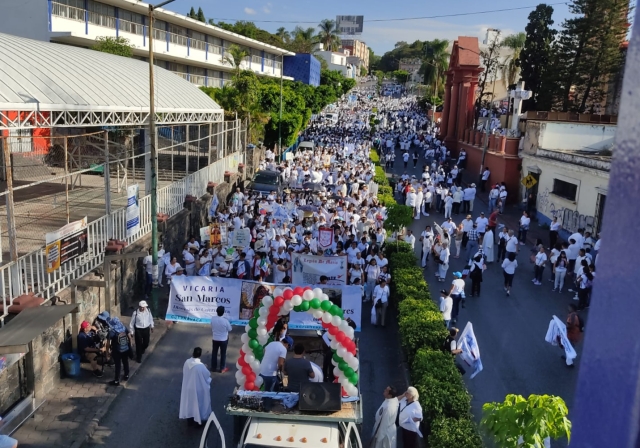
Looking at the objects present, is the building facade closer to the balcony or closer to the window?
the balcony

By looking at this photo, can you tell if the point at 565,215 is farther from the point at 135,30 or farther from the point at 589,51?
the point at 135,30

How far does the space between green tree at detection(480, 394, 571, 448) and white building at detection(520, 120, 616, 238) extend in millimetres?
14630

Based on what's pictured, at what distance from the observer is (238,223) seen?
17547mm

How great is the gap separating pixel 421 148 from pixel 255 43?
22984 mm

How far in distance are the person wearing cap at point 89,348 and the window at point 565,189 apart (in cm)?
1818

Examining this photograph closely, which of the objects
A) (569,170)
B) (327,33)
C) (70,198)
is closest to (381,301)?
(70,198)

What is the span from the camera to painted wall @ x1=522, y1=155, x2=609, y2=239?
20.4m

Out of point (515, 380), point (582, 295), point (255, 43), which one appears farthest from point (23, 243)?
point (255, 43)

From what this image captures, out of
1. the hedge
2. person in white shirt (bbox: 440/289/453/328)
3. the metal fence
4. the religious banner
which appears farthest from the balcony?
person in white shirt (bbox: 440/289/453/328)

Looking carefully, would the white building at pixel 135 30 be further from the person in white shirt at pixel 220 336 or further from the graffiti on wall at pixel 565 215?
the person in white shirt at pixel 220 336

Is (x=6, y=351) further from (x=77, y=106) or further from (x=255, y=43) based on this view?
(x=255, y=43)

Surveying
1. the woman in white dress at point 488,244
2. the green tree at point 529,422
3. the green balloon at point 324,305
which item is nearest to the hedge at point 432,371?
the green balloon at point 324,305

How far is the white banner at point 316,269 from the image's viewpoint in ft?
46.0

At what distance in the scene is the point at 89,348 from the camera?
33.6ft
